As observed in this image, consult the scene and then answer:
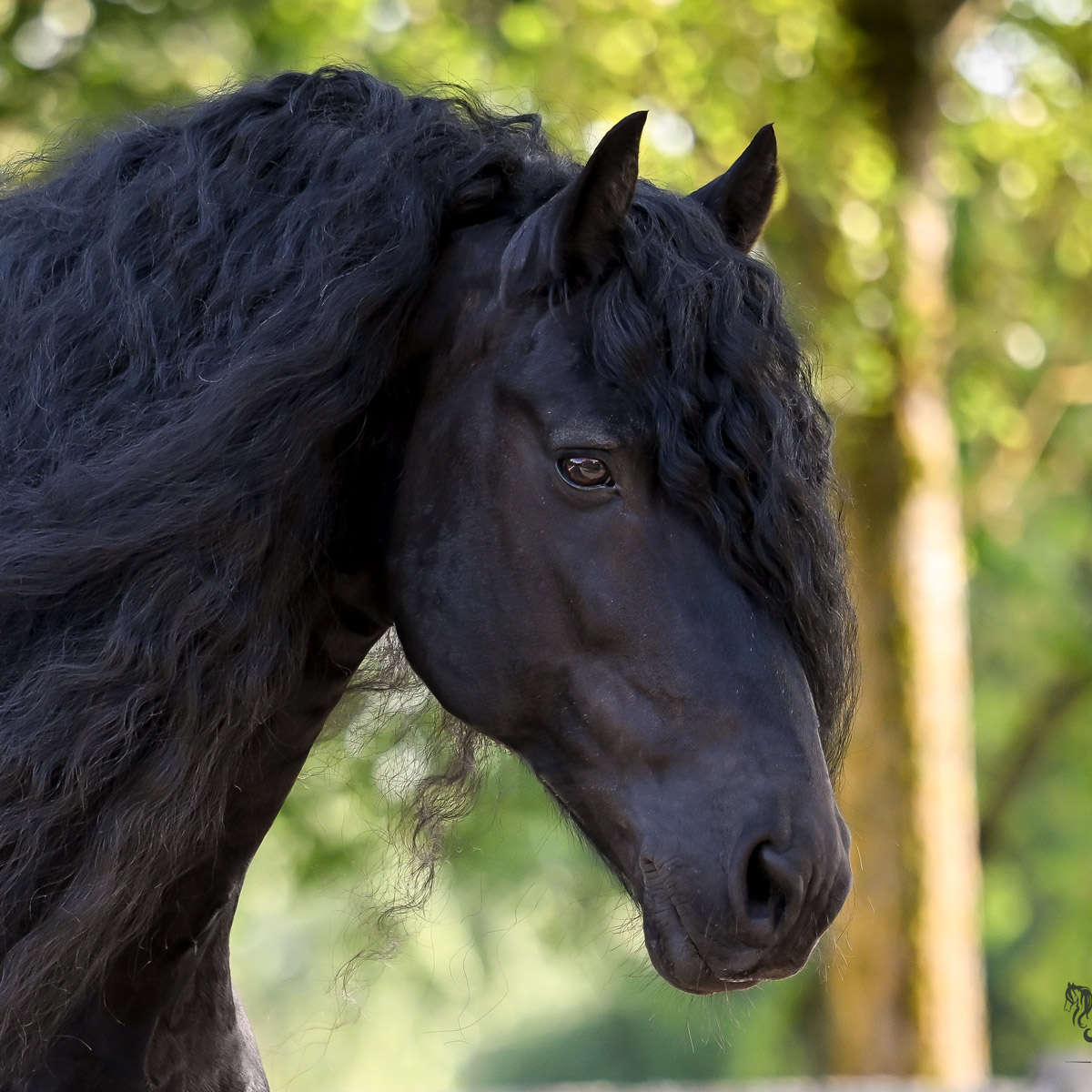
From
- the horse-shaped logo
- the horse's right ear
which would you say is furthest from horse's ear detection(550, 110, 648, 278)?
the horse-shaped logo

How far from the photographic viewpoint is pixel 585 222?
76.7 inches

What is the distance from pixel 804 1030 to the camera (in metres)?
13.5

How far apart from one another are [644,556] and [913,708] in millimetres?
5694

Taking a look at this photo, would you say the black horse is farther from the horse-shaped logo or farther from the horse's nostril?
the horse-shaped logo

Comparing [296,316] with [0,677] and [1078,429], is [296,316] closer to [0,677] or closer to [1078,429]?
[0,677]

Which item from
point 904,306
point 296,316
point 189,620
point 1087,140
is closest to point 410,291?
point 296,316

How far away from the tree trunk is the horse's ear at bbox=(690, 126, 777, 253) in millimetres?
4840

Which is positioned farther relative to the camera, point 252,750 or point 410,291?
point 252,750

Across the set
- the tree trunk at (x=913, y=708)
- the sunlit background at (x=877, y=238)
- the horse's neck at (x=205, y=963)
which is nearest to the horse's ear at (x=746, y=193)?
the horse's neck at (x=205, y=963)

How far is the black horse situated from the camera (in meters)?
1.82

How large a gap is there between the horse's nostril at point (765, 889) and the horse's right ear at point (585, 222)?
0.88m

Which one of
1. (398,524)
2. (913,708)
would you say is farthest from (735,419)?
(913,708)

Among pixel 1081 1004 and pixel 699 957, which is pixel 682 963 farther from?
pixel 1081 1004

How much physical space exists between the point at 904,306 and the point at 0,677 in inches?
232
